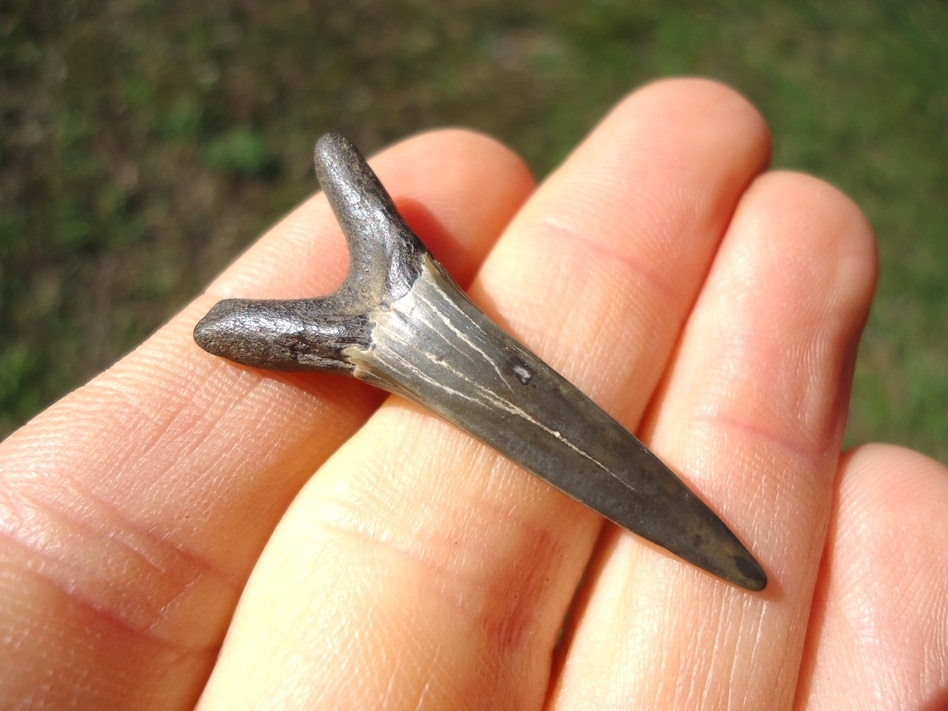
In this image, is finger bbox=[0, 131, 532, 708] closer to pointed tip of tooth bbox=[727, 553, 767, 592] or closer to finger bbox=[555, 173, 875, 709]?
finger bbox=[555, 173, 875, 709]

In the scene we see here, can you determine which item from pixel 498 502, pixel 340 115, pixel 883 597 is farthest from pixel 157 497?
pixel 340 115

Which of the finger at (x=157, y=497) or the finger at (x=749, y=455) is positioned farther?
the finger at (x=749, y=455)

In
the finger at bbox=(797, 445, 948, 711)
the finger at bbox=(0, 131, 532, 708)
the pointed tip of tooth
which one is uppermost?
the finger at bbox=(0, 131, 532, 708)

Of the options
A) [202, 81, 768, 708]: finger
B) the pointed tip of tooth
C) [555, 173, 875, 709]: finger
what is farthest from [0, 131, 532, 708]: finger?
the pointed tip of tooth

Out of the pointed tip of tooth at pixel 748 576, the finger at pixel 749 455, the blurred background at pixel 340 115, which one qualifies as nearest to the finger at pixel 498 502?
the finger at pixel 749 455

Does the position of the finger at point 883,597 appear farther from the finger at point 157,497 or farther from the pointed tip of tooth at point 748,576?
the finger at point 157,497

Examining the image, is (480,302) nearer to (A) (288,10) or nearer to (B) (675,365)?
(B) (675,365)

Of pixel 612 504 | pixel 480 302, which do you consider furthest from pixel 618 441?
pixel 480 302
